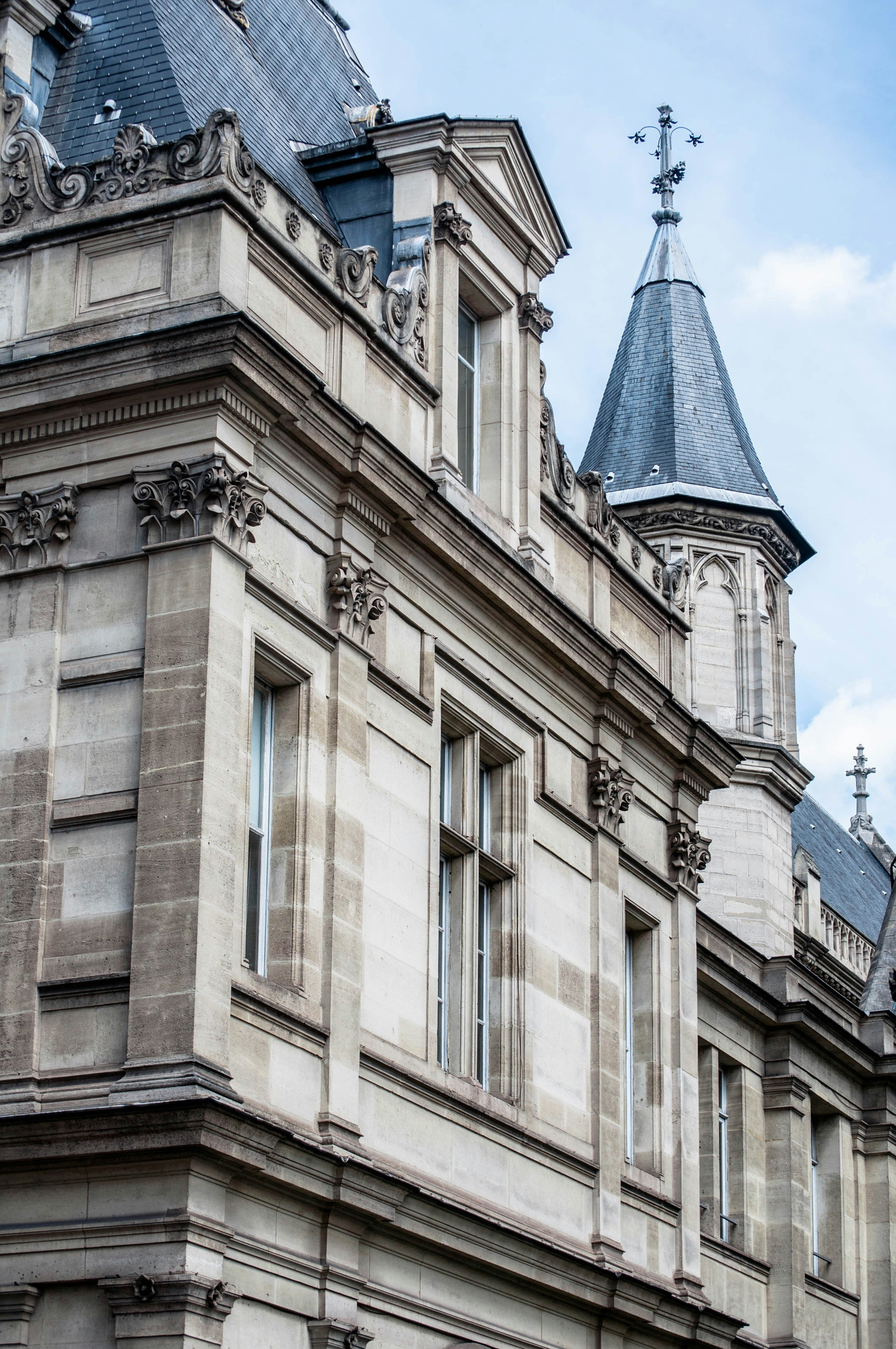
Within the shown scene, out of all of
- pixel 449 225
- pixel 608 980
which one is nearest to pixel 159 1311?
pixel 608 980

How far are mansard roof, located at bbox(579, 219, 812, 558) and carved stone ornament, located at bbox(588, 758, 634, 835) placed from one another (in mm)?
16028

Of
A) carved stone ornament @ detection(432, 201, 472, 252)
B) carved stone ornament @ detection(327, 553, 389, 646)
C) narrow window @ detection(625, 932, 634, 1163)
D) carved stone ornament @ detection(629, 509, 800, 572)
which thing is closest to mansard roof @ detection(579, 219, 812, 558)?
carved stone ornament @ detection(629, 509, 800, 572)

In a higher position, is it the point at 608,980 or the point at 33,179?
the point at 33,179

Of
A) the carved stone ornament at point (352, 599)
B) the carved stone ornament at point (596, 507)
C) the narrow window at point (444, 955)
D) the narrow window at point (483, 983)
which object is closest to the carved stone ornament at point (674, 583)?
the carved stone ornament at point (596, 507)

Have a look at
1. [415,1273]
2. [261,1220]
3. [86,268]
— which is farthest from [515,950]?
[86,268]

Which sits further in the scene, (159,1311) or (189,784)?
(189,784)

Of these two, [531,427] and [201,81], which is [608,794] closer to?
[531,427]

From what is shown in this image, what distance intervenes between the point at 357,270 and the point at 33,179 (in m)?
2.85

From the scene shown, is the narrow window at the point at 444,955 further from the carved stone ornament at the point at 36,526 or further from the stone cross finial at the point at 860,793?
the stone cross finial at the point at 860,793

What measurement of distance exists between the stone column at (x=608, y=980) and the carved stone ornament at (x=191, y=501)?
281 inches

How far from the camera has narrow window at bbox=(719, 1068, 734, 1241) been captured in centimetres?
2805

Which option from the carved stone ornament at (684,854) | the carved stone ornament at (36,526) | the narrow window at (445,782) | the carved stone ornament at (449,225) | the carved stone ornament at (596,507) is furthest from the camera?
the carved stone ornament at (684,854)

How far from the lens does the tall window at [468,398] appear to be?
22.2 meters

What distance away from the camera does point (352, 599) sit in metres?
18.7
